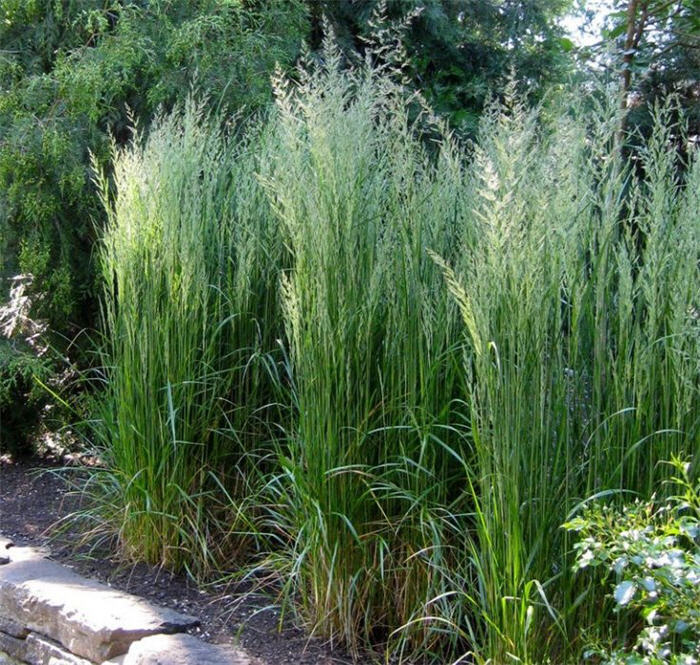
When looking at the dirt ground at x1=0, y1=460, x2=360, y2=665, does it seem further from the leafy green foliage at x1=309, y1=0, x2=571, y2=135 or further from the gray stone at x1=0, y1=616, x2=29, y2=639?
the leafy green foliage at x1=309, y1=0, x2=571, y2=135

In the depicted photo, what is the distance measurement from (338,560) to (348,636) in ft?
0.77

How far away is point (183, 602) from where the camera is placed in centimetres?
350

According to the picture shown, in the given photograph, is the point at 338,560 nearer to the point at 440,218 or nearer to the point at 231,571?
the point at 231,571

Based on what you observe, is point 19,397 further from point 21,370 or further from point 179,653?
point 179,653

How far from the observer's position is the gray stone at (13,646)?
372cm

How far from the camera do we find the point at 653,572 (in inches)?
87.7

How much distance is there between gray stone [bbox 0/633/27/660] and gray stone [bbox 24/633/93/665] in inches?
1.2

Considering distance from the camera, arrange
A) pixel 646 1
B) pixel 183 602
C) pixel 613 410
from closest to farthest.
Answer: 1. pixel 613 410
2. pixel 183 602
3. pixel 646 1

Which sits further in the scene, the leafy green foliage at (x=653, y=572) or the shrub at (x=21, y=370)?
the shrub at (x=21, y=370)

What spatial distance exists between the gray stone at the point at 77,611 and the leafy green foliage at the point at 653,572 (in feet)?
5.01

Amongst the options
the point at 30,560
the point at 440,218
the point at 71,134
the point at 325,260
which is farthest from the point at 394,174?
the point at 71,134

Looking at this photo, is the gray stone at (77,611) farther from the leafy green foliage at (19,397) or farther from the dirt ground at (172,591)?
the leafy green foliage at (19,397)

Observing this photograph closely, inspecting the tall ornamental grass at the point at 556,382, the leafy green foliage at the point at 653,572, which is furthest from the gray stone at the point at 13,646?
the leafy green foliage at the point at 653,572

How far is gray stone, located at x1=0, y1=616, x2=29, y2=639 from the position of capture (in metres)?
3.71
